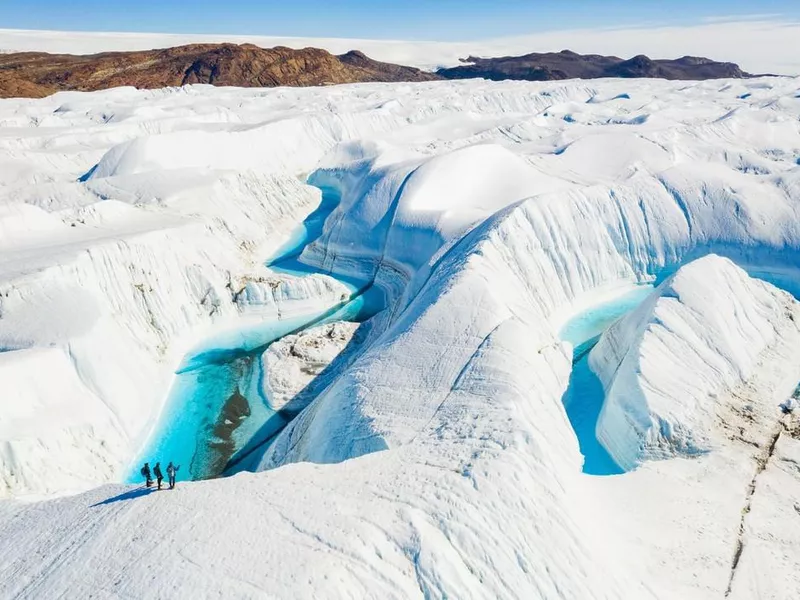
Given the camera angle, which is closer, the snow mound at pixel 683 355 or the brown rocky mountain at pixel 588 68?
the snow mound at pixel 683 355

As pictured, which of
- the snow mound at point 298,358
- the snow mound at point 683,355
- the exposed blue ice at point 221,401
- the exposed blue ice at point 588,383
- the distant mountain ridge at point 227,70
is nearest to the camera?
the snow mound at point 683,355

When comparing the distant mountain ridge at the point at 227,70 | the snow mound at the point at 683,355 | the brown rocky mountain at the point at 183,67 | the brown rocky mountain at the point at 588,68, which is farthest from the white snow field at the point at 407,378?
the brown rocky mountain at the point at 588,68

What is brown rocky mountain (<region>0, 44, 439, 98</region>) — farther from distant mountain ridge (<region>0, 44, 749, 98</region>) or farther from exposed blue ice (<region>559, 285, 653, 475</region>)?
exposed blue ice (<region>559, 285, 653, 475</region>)

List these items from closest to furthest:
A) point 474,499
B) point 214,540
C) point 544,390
Result: point 214,540 → point 474,499 → point 544,390

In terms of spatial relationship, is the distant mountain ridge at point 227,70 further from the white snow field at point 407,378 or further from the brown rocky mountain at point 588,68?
the white snow field at point 407,378

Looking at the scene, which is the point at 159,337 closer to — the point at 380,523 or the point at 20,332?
the point at 20,332

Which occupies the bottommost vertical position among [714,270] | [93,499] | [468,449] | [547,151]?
[93,499]

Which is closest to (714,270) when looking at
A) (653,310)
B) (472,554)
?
(653,310)
